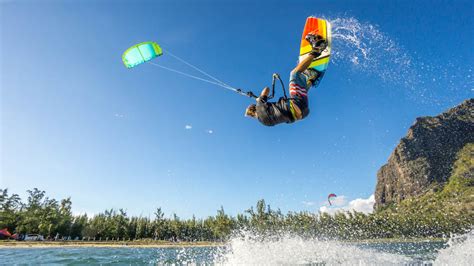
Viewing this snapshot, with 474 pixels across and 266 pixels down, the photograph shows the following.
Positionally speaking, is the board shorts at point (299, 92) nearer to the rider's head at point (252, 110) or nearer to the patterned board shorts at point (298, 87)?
the patterned board shorts at point (298, 87)

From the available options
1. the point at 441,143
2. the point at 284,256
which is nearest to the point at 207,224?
the point at 284,256

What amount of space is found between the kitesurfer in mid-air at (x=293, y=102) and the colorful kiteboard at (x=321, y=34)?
0.54 m


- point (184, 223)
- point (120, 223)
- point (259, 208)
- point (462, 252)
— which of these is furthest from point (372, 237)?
point (462, 252)

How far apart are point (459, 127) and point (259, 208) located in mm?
131714

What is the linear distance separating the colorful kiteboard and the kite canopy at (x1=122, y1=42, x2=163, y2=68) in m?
5.02

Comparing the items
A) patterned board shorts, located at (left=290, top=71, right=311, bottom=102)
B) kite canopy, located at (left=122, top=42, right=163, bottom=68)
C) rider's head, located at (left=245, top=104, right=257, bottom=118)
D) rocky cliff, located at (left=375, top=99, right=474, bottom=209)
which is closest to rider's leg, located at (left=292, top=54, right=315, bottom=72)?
patterned board shorts, located at (left=290, top=71, right=311, bottom=102)

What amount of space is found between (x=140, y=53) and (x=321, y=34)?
6103mm

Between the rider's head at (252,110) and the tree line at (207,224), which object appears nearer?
the rider's head at (252,110)

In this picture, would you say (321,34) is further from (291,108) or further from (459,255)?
(459,255)

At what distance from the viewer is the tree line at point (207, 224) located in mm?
59688

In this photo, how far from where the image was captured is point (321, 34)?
8375 mm

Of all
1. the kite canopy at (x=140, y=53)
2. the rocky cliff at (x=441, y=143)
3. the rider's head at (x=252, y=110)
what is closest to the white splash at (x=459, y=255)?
the rider's head at (x=252, y=110)

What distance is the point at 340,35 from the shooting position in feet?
28.9

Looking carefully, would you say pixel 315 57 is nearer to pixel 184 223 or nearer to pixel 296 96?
pixel 296 96
